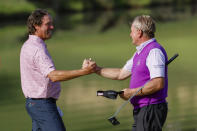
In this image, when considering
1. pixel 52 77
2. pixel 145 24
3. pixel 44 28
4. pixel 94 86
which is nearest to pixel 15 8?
pixel 94 86

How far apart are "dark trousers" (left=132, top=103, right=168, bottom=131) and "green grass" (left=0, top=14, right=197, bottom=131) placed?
293 centimetres

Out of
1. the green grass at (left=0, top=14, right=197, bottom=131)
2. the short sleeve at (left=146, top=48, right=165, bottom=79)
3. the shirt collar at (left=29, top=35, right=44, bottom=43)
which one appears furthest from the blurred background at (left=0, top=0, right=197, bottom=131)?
the short sleeve at (left=146, top=48, right=165, bottom=79)

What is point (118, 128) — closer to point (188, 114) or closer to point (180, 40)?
point (188, 114)

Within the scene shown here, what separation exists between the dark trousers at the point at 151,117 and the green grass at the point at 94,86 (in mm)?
2927

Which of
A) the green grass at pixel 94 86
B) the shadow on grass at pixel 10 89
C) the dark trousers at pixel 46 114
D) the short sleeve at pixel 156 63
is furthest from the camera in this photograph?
the shadow on grass at pixel 10 89

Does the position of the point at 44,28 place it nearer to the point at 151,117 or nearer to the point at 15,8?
the point at 151,117

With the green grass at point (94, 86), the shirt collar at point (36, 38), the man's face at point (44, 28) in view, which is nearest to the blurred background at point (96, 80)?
the green grass at point (94, 86)

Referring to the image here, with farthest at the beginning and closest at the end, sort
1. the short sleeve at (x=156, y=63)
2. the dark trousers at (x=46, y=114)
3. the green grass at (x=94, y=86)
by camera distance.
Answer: the green grass at (x=94, y=86), the dark trousers at (x=46, y=114), the short sleeve at (x=156, y=63)

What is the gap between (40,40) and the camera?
5.03m

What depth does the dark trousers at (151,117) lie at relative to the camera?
476 centimetres

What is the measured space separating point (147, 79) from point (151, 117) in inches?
13.2

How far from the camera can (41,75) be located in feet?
16.2

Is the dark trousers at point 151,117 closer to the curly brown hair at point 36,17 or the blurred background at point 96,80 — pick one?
the curly brown hair at point 36,17

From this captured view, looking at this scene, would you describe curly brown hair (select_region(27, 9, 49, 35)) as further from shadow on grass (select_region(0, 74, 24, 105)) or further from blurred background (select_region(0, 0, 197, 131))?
shadow on grass (select_region(0, 74, 24, 105))
